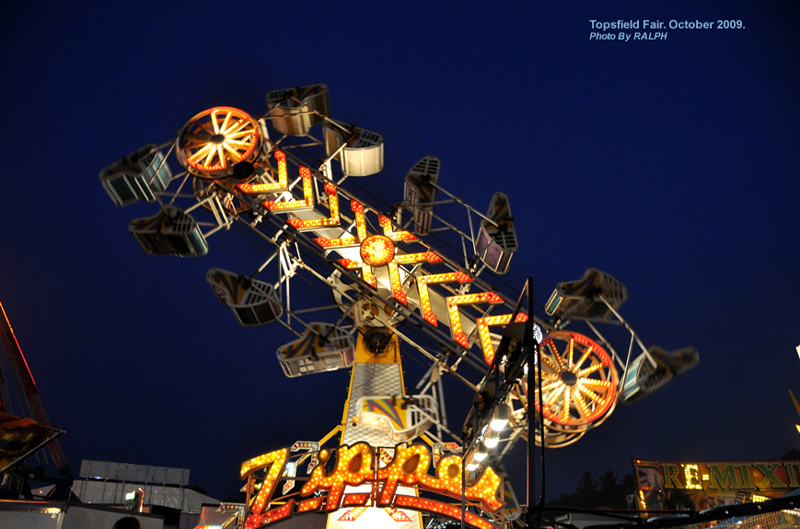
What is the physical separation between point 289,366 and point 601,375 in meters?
7.14

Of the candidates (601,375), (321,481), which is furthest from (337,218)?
(601,375)

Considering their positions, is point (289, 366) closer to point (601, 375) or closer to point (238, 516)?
point (238, 516)

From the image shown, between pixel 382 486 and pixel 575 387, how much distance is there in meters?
5.11

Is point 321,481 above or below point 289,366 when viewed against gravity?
below

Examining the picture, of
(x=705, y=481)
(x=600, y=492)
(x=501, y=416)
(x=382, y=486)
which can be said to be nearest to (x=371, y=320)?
(x=382, y=486)

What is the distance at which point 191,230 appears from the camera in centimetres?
1197

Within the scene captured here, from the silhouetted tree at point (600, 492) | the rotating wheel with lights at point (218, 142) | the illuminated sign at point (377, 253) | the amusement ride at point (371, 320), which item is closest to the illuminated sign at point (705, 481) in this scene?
the amusement ride at point (371, 320)

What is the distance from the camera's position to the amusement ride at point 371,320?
34.3 ft

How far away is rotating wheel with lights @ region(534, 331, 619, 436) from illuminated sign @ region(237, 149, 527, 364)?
1.25m

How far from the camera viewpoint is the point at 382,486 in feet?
34.0

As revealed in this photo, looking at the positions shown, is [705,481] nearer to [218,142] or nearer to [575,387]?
[575,387]

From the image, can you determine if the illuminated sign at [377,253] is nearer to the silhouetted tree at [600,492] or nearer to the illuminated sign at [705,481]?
the illuminated sign at [705,481]

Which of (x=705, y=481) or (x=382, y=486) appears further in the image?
(x=705, y=481)

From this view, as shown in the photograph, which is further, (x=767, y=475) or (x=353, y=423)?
(x=767, y=475)
